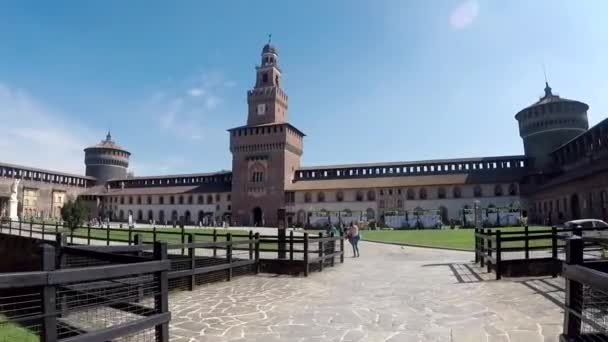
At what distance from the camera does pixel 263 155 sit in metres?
54.7

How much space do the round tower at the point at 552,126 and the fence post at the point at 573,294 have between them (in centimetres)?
5318

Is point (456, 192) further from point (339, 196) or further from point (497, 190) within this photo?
point (339, 196)

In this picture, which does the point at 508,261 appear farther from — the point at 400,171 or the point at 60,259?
the point at 400,171

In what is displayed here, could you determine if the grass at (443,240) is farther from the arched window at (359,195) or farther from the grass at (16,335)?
the arched window at (359,195)

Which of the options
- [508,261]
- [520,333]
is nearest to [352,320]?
[520,333]

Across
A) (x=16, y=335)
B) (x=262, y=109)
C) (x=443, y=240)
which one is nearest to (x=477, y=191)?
(x=443, y=240)

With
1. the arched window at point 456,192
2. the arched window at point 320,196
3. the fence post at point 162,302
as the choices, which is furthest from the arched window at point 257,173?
the fence post at point 162,302

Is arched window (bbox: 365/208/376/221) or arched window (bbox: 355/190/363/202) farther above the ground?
arched window (bbox: 355/190/363/202)

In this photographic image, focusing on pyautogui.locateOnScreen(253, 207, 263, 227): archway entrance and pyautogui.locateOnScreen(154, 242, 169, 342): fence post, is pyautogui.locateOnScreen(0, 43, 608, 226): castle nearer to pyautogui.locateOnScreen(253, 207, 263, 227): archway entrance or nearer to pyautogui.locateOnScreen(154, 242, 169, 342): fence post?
pyautogui.locateOnScreen(253, 207, 263, 227): archway entrance

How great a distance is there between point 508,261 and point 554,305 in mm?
3587

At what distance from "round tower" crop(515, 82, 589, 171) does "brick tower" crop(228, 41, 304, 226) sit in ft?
101

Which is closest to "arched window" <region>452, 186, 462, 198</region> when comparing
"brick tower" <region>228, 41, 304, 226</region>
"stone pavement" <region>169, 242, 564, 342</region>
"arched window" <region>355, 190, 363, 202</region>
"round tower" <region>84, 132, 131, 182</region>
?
"arched window" <region>355, 190, 363, 202</region>

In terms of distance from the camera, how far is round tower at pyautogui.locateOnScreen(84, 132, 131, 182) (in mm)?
74812

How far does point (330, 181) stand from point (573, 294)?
51.4m
